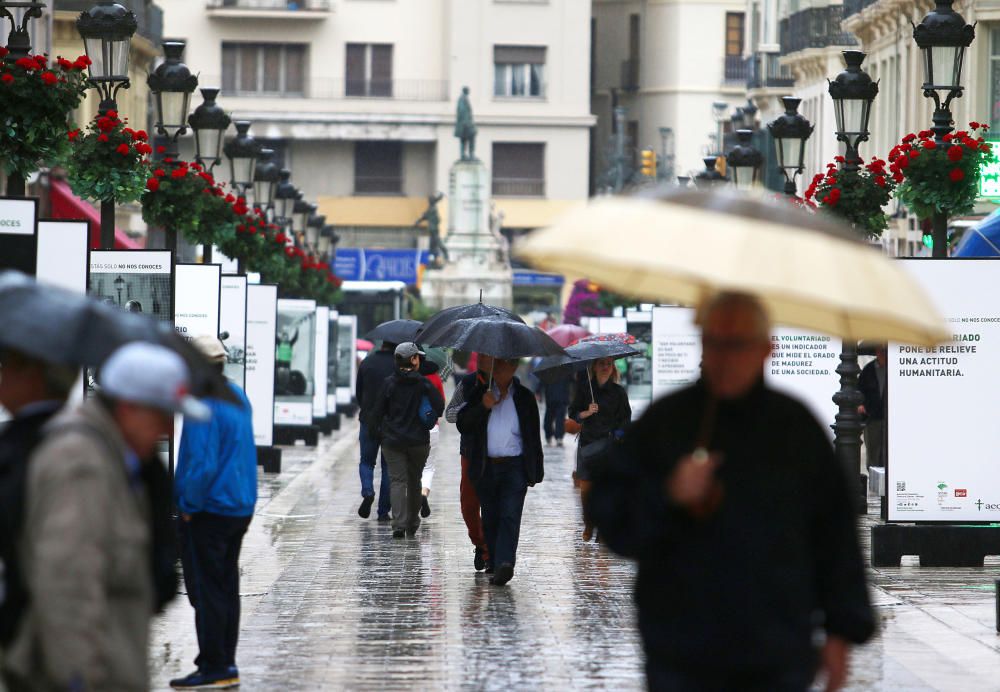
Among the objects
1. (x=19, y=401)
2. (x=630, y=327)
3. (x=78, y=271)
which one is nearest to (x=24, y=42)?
(x=78, y=271)

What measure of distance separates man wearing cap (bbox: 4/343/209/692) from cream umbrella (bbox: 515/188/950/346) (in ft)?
3.48

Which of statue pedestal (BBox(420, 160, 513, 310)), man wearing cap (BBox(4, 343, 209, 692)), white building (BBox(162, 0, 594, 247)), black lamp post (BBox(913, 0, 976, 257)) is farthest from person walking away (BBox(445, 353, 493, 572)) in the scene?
white building (BBox(162, 0, 594, 247))

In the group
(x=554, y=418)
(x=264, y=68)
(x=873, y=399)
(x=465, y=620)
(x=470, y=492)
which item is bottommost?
(x=554, y=418)

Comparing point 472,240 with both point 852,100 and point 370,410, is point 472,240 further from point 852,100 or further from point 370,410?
point 852,100

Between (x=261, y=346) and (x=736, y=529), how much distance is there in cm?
2075

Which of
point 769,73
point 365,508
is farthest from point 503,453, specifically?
point 769,73

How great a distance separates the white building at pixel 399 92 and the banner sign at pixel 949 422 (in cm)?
7190

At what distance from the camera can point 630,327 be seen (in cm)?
3244

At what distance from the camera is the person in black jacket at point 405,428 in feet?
61.2

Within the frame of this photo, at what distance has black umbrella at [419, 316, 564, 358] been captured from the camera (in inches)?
592

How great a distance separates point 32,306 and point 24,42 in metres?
9.52

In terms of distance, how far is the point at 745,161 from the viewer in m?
27.4

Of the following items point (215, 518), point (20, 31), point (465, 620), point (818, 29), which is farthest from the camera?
point (818, 29)

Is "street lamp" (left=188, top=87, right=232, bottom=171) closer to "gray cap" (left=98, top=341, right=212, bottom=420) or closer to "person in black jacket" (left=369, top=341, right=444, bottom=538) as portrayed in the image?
"person in black jacket" (left=369, top=341, right=444, bottom=538)
